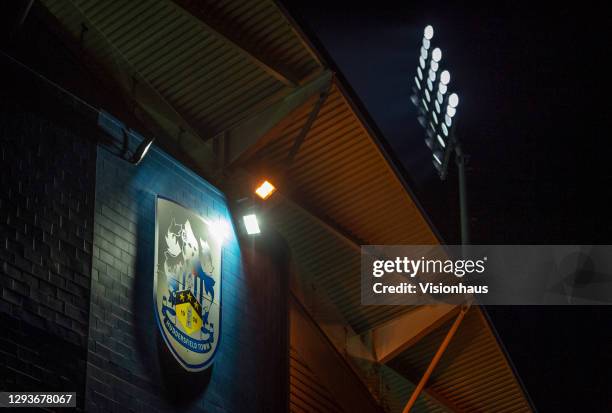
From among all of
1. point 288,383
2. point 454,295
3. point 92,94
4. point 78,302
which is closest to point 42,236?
point 78,302

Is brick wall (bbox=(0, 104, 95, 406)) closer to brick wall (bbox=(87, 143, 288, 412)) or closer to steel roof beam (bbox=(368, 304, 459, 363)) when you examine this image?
brick wall (bbox=(87, 143, 288, 412))

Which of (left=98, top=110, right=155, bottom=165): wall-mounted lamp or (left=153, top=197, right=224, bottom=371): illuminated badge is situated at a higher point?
(left=98, top=110, right=155, bottom=165): wall-mounted lamp

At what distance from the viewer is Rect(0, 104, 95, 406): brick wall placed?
34.9 ft

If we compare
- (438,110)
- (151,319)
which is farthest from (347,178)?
→ (151,319)

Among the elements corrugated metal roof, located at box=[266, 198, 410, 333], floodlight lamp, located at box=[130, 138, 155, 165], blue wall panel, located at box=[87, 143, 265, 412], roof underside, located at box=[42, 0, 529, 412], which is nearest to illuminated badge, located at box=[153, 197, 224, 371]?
blue wall panel, located at box=[87, 143, 265, 412]

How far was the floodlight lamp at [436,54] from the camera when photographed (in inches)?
872

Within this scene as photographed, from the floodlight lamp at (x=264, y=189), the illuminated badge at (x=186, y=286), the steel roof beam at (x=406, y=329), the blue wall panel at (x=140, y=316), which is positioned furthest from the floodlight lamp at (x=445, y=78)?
the illuminated badge at (x=186, y=286)

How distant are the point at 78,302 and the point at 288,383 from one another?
538 cm

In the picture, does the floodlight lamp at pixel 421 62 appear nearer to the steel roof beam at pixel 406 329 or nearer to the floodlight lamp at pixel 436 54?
the floodlight lamp at pixel 436 54

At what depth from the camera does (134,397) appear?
1216 cm

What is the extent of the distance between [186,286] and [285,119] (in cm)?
380

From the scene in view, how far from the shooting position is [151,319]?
1282 cm

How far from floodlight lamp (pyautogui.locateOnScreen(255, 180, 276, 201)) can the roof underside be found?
99 centimetres

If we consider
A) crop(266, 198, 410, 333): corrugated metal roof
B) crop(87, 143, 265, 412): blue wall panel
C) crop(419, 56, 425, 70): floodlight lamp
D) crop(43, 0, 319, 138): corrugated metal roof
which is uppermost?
crop(419, 56, 425, 70): floodlight lamp
